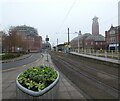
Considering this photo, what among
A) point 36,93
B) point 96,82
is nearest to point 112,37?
point 96,82

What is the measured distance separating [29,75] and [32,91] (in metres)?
1.36

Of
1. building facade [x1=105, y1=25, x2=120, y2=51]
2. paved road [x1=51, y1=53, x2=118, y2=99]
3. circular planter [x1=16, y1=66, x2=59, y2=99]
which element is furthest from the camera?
building facade [x1=105, y1=25, x2=120, y2=51]

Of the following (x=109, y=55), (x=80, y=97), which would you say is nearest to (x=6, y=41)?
(x=109, y=55)

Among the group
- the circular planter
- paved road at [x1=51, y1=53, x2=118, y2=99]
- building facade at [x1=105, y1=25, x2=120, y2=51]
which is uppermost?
building facade at [x1=105, y1=25, x2=120, y2=51]

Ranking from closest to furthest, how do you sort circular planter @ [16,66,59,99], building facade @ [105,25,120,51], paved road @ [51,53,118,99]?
circular planter @ [16,66,59,99] < paved road @ [51,53,118,99] < building facade @ [105,25,120,51]

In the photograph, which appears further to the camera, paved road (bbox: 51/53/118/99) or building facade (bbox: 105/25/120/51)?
building facade (bbox: 105/25/120/51)

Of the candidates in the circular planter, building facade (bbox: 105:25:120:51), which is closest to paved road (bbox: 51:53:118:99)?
the circular planter

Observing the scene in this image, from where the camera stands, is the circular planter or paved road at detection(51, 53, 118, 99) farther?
paved road at detection(51, 53, 118, 99)

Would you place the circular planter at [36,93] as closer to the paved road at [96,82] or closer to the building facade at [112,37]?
the paved road at [96,82]

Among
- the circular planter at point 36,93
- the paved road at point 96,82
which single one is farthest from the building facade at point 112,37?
the circular planter at point 36,93

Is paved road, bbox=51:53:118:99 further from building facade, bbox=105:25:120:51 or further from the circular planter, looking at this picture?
building facade, bbox=105:25:120:51

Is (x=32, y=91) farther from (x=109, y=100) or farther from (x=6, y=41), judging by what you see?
(x=6, y=41)

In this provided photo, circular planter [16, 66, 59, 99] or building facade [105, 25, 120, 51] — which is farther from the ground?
building facade [105, 25, 120, 51]

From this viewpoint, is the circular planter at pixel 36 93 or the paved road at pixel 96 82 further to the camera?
the paved road at pixel 96 82
